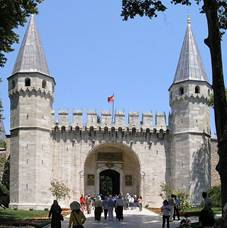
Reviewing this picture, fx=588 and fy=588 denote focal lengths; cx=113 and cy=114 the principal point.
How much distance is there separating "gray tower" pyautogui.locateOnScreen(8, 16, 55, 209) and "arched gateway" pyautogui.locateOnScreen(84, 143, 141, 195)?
14.8ft

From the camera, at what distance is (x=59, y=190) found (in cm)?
3812

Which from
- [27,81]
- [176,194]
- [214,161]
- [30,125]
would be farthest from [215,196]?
[27,81]

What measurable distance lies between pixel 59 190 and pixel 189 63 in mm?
12810

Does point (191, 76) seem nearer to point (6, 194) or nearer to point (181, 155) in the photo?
point (181, 155)

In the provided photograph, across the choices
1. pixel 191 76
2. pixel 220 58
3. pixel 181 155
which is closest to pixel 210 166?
pixel 181 155

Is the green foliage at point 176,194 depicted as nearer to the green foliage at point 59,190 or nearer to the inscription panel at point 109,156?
the inscription panel at point 109,156

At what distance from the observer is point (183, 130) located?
133ft

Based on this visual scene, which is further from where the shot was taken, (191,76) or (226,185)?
(191,76)

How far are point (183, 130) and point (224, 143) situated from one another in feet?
78.4

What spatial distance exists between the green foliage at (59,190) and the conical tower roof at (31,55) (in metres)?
7.60

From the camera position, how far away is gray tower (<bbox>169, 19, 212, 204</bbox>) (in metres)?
39.5

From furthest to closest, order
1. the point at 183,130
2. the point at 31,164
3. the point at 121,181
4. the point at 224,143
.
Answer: the point at 121,181 → the point at 183,130 → the point at 31,164 → the point at 224,143

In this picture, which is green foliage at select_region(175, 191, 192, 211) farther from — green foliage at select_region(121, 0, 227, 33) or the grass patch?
green foliage at select_region(121, 0, 227, 33)

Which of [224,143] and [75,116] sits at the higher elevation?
[75,116]
